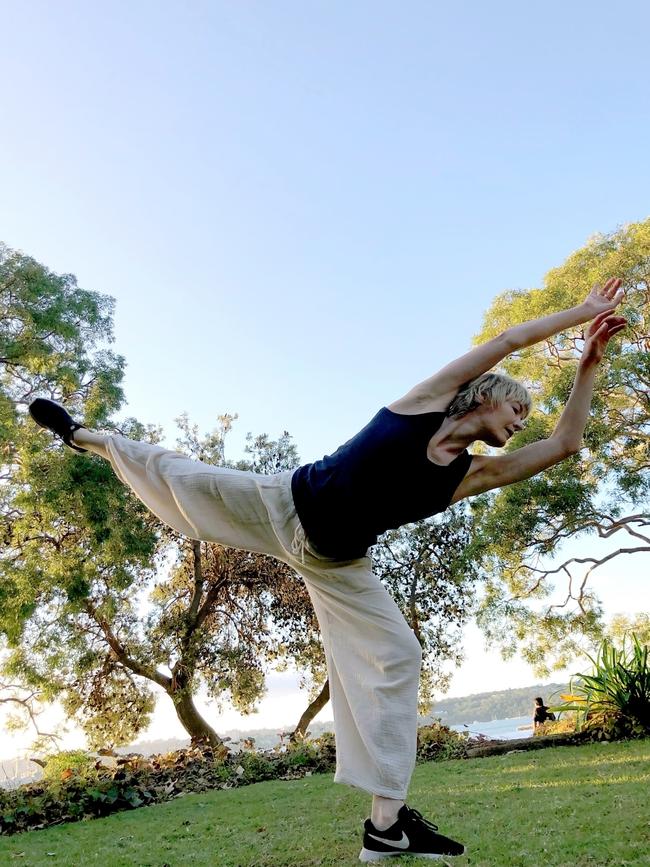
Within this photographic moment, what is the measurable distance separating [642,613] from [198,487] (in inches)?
478

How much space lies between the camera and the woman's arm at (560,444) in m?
2.90

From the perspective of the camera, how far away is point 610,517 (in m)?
12.3

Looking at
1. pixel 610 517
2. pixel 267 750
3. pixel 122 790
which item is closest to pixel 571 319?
pixel 122 790

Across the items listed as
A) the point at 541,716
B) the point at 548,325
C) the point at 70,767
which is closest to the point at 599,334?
the point at 548,325

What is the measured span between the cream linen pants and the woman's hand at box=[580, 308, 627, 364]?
1.22 m

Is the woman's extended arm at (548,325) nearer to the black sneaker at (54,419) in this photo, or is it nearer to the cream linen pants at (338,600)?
the cream linen pants at (338,600)

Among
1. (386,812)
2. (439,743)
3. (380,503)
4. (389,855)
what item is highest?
(380,503)

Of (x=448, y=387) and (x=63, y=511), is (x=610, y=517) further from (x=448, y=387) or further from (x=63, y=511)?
(x=448, y=387)

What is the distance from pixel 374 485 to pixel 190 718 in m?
10.8

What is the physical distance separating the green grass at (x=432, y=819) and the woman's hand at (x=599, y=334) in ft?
5.76

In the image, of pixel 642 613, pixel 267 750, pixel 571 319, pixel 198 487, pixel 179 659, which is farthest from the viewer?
pixel 642 613

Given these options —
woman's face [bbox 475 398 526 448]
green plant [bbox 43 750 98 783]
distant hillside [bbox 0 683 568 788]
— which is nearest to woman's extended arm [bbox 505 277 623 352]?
woman's face [bbox 475 398 526 448]

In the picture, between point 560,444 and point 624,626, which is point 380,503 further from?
point 624,626

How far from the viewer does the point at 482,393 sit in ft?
8.95
